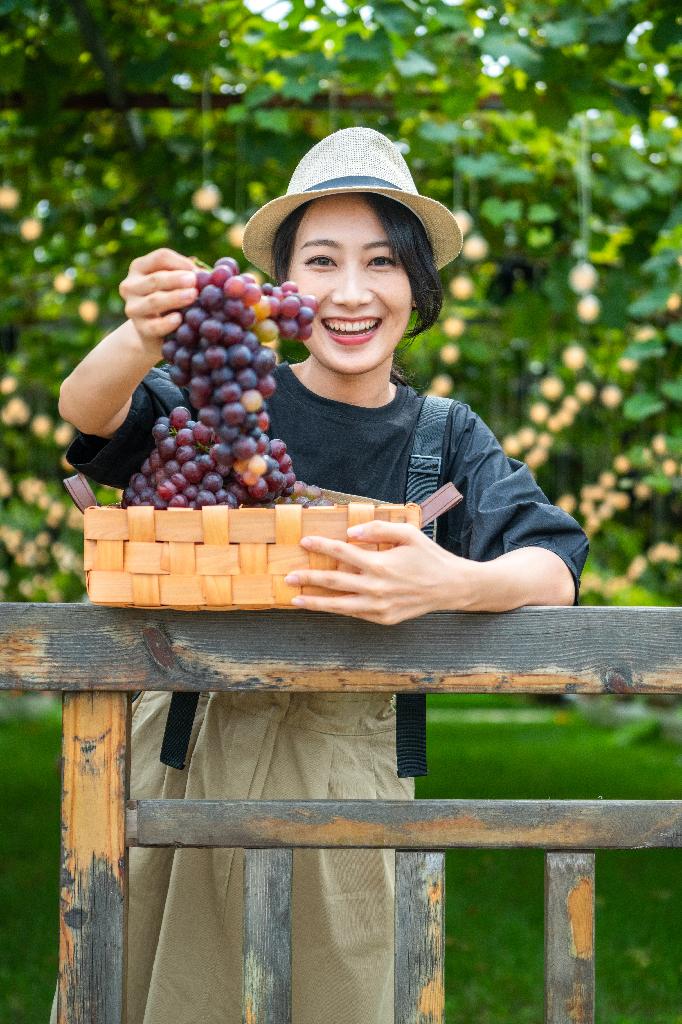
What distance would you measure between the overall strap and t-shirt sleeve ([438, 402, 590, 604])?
4cm

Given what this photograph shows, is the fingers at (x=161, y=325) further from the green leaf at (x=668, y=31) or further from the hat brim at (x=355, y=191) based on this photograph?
the green leaf at (x=668, y=31)

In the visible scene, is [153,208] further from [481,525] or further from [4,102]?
[481,525]

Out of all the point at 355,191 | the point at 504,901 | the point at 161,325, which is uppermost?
the point at 355,191

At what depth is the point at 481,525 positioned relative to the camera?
1.67 metres

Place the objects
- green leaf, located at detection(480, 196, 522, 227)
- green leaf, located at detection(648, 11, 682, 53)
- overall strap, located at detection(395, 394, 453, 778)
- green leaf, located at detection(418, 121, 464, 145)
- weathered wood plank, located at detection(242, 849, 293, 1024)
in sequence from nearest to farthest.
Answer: weathered wood plank, located at detection(242, 849, 293, 1024), overall strap, located at detection(395, 394, 453, 778), green leaf, located at detection(648, 11, 682, 53), green leaf, located at detection(418, 121, 464, 145), green leaf, located at detection(480, 196, 522, 227)

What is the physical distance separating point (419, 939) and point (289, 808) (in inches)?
8.4

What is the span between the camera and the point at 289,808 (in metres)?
1.37

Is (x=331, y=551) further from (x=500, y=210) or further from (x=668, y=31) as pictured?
(x=500, y=210)

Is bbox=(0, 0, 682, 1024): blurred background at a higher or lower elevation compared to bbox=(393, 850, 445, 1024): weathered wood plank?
higher

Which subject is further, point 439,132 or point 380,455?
point 439,132

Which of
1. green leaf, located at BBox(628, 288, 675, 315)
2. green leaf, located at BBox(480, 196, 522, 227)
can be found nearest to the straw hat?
green leaf, located at BBox(628, 288, 675, 315)

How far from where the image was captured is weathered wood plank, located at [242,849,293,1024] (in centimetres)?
135

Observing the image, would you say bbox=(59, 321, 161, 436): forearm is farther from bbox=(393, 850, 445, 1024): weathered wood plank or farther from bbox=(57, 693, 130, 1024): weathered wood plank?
bbox=(393, 850, 445, 1024): weathered wood plank

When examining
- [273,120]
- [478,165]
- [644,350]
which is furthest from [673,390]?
[273,120]
